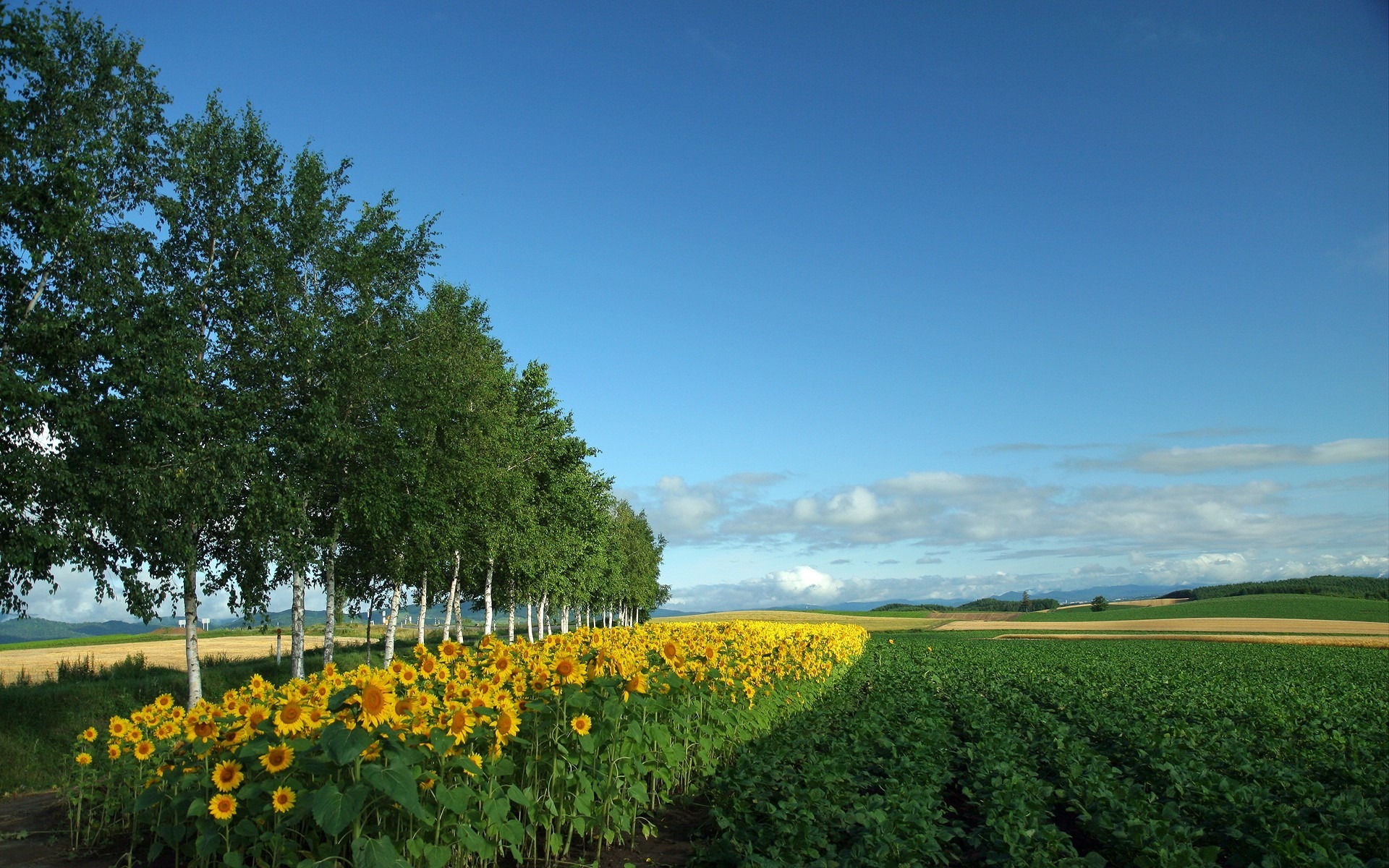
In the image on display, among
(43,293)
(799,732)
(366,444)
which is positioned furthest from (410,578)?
(799,732)

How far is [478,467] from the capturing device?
27.4 meters

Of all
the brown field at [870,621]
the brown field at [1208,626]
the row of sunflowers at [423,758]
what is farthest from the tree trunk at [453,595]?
the brown field at [1208,626]

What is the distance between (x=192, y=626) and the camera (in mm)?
19016

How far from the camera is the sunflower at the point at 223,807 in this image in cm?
533

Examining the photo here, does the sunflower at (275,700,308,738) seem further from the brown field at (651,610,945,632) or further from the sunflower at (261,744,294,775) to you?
the brown field at (651,610,945,632)

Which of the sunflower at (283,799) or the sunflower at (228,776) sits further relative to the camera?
the sunflower at (228,776)

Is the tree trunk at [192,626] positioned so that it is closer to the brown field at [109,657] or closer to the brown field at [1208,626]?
the brown field at [109,657]

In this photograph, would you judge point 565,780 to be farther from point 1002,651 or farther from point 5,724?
point 1002,651

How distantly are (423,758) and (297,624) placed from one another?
19515 mm

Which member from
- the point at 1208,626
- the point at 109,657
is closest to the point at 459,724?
the point at 109,657

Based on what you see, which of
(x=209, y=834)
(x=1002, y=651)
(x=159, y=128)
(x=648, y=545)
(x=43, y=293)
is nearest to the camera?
(x=209, y=834)

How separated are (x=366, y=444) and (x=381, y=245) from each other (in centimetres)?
640

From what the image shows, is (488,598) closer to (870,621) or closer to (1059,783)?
(1059,783)

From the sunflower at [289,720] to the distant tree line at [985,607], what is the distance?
454ft
